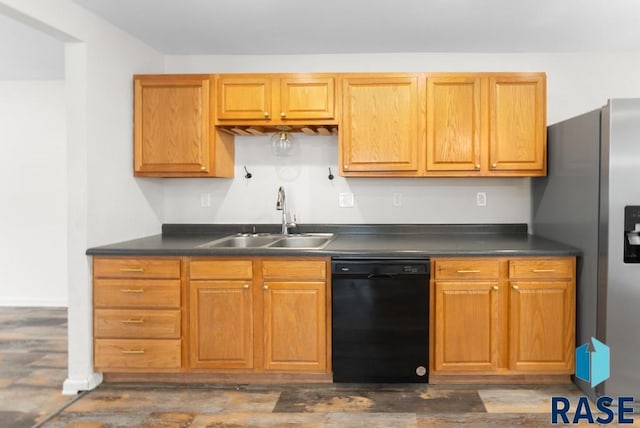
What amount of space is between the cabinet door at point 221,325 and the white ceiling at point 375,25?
63.5 inches

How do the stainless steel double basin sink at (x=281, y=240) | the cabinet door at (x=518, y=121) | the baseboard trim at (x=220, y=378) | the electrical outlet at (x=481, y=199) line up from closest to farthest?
the baseboard trim at (x=220, y=378) < the cabinet door at (x=518, y=121) < the stainless steel double basin sink at (x=281, y=240) < the electrical outlet at (x=481, y=199)

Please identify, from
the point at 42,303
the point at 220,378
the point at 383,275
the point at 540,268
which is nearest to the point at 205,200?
the point at 220,378

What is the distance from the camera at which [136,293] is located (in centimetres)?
269

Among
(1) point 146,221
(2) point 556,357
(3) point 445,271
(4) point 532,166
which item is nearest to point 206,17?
(1) point 146,221

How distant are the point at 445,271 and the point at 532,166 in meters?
1.01

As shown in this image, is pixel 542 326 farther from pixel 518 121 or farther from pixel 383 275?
pixel 518 121

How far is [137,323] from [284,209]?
1.27 metres

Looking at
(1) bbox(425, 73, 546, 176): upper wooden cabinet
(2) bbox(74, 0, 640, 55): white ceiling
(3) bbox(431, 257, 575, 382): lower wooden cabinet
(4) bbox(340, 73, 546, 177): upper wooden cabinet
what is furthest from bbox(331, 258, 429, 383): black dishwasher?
(2) bbox(74, 0, 640, 55): white ceiling

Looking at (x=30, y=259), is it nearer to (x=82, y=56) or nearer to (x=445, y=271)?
(x=82, y=56)

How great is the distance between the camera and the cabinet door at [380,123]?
9.91ft

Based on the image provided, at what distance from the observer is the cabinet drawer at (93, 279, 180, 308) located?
8.80ft

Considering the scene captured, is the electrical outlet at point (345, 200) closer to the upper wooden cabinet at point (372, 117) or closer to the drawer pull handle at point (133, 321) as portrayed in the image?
the upper wooden cabinet at point (372, 117)

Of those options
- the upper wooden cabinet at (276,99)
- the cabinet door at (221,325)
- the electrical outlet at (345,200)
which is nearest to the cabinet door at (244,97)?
the upper wooden cabinet at (276,99)

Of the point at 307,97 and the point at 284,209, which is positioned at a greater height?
the point at 307,97
